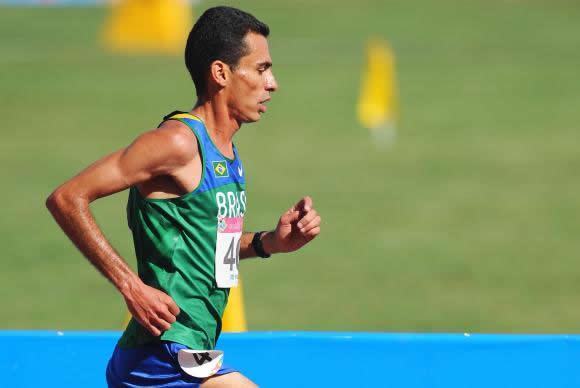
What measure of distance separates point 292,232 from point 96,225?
3.39 ft

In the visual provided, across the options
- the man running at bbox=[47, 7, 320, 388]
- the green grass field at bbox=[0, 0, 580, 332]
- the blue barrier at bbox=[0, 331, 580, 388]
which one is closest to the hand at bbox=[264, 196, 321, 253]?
the man running at bbox=[47, 7, 320, 388]

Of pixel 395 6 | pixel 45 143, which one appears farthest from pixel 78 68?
pixel 395 6

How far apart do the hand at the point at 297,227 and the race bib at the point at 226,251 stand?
34 cm

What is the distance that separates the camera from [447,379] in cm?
551

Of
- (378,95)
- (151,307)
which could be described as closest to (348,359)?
(151,307)

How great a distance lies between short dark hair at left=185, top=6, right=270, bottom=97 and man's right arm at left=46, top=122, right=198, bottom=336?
19.8 inches

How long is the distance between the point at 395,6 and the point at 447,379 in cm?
2454

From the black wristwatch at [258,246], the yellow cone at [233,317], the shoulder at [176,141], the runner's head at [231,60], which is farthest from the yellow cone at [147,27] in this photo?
the shoulder at [176,141]

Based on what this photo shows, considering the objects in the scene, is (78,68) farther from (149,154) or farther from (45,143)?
(149,154)

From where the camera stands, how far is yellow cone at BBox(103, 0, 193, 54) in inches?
912

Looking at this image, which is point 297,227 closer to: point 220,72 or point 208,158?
point 208,158

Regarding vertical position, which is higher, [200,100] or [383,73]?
[200,100]

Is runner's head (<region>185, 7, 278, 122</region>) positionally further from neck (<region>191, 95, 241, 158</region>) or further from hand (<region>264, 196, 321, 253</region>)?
hand (<region>264, 196, 321, 253</region>)

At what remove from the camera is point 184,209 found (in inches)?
170
